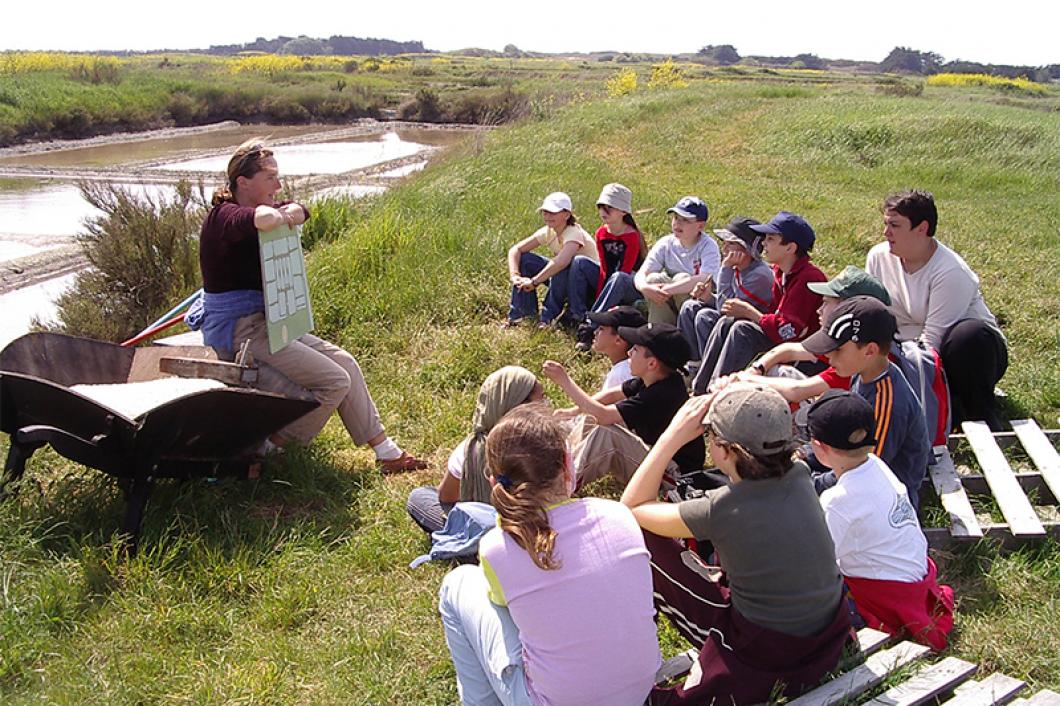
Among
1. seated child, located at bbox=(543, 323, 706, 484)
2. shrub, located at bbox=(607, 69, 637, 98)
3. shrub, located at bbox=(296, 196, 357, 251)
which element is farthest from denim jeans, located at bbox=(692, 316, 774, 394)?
shrub, located at bbox=(607, 69, 637, 98)

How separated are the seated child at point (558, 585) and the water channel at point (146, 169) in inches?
380

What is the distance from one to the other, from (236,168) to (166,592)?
2.14 meters

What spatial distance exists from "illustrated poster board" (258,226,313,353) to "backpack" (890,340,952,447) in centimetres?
306

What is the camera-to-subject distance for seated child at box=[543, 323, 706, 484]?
4.03 m

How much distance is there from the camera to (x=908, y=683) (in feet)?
9.11

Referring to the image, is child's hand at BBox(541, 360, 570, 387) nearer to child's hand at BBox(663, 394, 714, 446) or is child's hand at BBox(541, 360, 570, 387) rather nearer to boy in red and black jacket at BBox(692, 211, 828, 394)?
child's hand at BBox(663, 394, 714, 446)

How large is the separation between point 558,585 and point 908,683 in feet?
4.07

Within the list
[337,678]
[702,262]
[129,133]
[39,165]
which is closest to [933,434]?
[702,262]

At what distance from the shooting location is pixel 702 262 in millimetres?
6055

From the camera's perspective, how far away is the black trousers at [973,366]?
466 cm

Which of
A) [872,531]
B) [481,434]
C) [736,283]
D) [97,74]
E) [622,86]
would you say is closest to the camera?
[872,531]

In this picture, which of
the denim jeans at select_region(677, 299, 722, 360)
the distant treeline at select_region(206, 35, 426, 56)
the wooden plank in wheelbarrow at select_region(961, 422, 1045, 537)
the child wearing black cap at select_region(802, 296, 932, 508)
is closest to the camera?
the child wearing black cap at select_region(802, 296, 932, 508)

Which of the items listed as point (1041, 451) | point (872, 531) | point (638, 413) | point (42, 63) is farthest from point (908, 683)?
point (42, 63)

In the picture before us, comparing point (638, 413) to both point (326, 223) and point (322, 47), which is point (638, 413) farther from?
point (322, 47)
